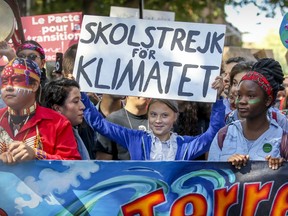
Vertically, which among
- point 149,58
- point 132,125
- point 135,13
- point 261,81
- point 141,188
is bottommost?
point 141,188

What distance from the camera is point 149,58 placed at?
20.3ft

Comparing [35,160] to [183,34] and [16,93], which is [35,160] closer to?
[16,93]

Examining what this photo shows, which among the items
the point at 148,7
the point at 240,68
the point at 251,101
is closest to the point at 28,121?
the point at 251,101

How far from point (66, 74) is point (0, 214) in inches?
102


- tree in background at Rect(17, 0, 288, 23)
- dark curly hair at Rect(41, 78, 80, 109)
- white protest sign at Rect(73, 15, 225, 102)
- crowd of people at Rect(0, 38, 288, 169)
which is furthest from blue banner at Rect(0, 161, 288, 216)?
tree in background at Rect(17, 0, 288, 23)

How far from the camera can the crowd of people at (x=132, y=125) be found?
205 inches

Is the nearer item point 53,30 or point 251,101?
point 251,101

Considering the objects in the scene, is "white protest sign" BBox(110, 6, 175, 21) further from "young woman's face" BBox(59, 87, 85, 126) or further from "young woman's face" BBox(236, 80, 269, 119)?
"young woman's face" BBox(236, 80, 269, 119)

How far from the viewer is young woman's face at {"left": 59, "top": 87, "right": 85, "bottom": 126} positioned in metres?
6.02

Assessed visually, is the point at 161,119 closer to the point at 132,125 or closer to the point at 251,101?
the point at 251,101

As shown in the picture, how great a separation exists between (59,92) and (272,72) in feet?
5.01

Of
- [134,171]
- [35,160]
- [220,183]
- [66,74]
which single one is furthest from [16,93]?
[66,74]

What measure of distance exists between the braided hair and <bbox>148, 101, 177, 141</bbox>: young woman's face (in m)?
0.67

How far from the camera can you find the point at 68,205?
5078 millimetres
